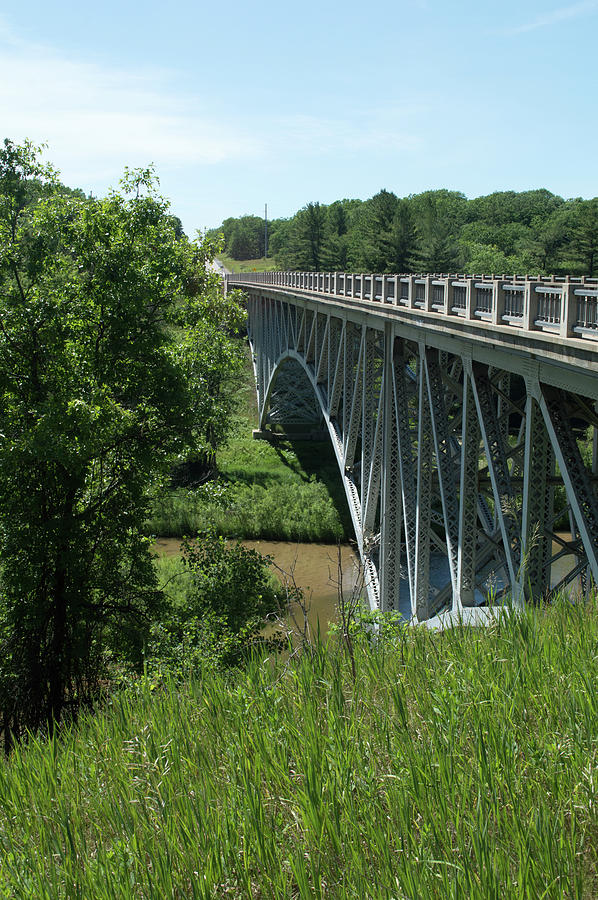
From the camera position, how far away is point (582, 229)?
2347 inches

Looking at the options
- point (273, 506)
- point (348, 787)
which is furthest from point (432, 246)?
point (348, 787)

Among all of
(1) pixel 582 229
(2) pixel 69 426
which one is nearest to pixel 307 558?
(2) pixel 69 426

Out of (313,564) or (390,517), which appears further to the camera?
(313,564)

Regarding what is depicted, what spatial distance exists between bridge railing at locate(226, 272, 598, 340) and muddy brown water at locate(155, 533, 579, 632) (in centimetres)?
1150

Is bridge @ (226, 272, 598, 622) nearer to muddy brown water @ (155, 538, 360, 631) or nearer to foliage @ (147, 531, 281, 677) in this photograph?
foliage @ (147, 531, 281, 677)

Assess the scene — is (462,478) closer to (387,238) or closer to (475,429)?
(475,429)

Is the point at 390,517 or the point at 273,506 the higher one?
the point at 390,517

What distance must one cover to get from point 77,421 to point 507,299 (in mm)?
6524

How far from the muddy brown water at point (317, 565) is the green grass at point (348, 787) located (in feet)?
58.8

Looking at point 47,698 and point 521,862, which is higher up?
point 521,862

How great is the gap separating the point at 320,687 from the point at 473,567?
7.28m

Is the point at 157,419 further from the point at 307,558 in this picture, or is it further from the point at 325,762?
the point at 307,558

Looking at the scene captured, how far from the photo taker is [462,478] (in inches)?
457

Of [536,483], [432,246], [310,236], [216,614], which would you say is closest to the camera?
[536,483]
